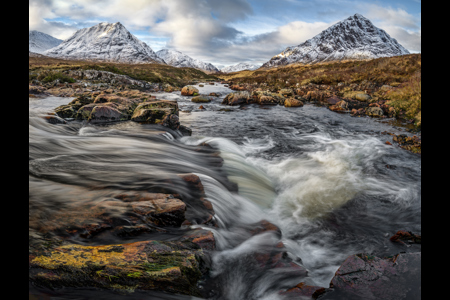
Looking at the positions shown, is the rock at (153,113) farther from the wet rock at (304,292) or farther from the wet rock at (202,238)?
the wet rock at (304,292)

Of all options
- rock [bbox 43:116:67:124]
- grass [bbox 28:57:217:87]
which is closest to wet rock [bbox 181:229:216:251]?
rock [bbox 43:116:67:124]

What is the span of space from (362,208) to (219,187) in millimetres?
3349

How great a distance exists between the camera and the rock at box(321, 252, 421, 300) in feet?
8.32

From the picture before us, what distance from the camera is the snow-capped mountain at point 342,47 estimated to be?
163 m

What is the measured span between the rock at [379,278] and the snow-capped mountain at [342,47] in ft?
595

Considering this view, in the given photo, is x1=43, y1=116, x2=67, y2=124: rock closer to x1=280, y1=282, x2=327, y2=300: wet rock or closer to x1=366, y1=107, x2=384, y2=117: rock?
x1=280, y1=282, x2=327, y2=300: wet rock

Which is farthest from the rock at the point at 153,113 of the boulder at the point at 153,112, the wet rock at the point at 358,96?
the wet rock at the point at 358,96

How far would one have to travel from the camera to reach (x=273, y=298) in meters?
2.85

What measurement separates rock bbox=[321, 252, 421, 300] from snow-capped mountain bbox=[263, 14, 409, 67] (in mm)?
181452

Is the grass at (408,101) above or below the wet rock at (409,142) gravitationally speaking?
above

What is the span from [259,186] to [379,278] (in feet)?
12.3

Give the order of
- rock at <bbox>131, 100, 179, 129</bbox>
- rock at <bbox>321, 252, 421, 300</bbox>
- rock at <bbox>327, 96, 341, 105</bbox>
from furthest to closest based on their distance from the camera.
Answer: rock at <bbox>327, 96, 341, 105</bbox>, rock at <bbox>131, 100, 179, 129</bbox>, rock at <bbox>321, 252, 421, 300</bbox>

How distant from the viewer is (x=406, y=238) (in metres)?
4.19
